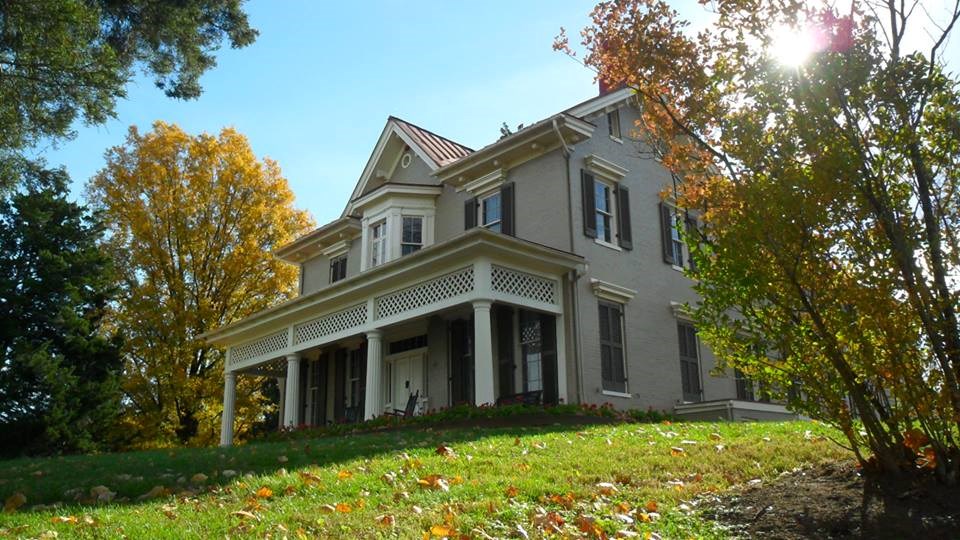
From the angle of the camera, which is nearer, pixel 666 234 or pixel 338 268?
pixel 666 234

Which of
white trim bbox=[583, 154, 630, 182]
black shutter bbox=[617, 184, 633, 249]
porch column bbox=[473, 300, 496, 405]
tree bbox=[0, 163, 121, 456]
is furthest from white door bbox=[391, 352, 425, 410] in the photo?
tree bbox=[0, 163, 121, 456]

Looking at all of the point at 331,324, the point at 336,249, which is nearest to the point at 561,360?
the point at 331,324

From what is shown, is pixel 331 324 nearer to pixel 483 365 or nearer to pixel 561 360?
pixel 483 365

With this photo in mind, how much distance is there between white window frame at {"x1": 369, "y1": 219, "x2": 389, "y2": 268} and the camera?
20.3m

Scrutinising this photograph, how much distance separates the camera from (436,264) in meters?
15.6

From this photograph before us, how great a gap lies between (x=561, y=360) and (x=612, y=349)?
155cm

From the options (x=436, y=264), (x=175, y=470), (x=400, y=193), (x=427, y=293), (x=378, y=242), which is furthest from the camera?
(x=378, y=242)

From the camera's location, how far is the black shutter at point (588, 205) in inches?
669

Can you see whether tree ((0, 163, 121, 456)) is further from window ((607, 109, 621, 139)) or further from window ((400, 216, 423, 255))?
window ((607, 109, 621, 139))

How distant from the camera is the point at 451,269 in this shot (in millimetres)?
15586

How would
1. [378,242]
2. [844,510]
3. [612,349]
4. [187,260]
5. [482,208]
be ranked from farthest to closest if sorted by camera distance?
[187,260] → [378,242] → [482,208] → [612,349] → [844,510]

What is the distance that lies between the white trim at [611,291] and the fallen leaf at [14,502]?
37.9ft

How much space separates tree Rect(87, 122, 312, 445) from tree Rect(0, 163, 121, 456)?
1634 mm

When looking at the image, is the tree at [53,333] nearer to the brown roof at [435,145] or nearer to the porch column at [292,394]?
the porch column at [292,394]
